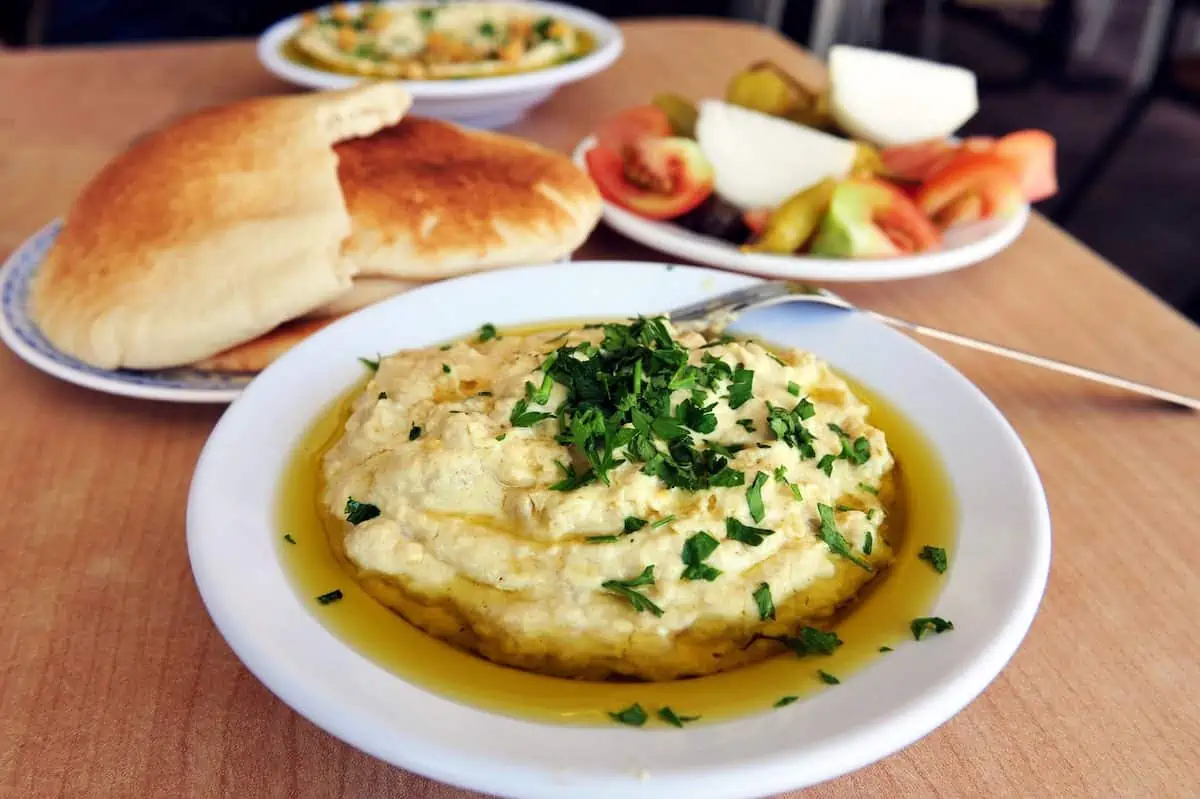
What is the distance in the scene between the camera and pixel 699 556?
38.7 inches

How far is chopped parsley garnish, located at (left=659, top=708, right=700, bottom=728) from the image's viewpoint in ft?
2.74

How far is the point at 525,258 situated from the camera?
1732 millimetres

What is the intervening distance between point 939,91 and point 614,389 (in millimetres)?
1720

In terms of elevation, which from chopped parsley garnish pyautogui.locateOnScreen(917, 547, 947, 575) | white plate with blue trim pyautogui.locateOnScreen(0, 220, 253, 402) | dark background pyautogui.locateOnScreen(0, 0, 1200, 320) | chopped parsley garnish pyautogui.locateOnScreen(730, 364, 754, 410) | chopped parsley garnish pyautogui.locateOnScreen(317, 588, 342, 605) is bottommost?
dark background pyautogui.locateOnScreen(0, 0, 1200, 320)

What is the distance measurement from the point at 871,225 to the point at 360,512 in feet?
4.42

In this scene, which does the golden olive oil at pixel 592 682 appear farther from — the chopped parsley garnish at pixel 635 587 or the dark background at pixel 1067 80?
the dark background at pixel 1067 80

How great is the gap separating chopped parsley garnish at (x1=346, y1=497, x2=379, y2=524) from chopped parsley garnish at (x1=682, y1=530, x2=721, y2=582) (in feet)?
1.18

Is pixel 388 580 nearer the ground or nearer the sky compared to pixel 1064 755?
nearer the sky

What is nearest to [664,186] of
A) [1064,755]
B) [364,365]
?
[364,365]

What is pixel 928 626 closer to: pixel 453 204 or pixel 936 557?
pixel 936 557

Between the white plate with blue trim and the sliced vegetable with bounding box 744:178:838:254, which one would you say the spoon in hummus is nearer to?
the sliced vegetable with bounding box 744:178:838:254

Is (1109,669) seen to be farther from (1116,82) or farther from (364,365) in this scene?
(1116,82)

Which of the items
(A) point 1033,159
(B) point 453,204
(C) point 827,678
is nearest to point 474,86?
(B) point 453,204

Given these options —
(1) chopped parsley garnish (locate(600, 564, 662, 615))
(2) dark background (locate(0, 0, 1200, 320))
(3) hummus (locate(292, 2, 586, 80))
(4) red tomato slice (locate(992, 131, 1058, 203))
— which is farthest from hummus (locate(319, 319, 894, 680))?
(2) dark background (locate(0, 0, 1200, 320))
